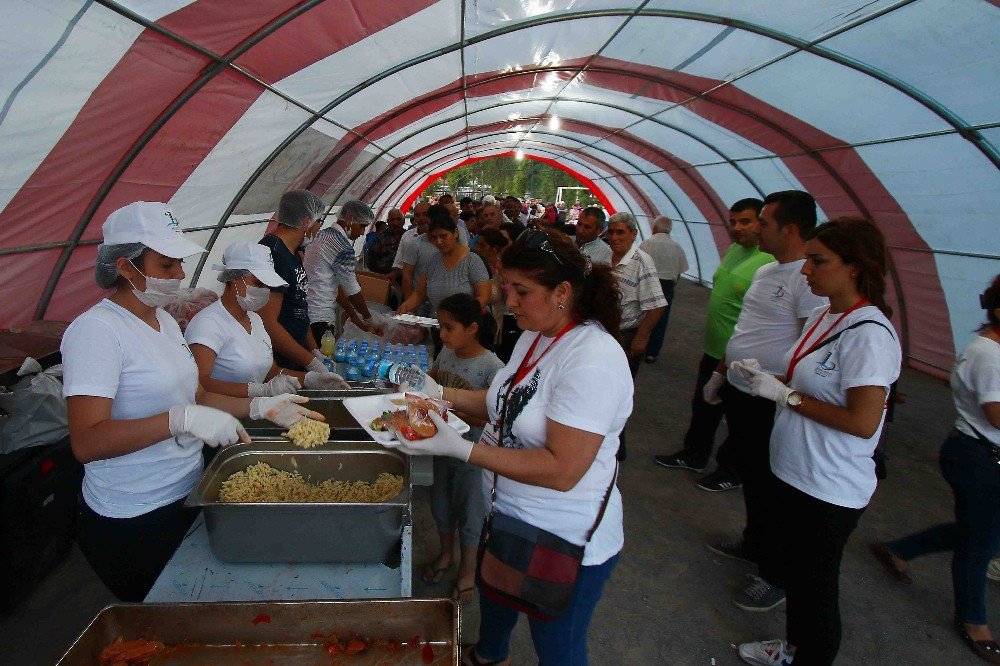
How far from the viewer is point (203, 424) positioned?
6.51 feet

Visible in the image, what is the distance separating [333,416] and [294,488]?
78cm

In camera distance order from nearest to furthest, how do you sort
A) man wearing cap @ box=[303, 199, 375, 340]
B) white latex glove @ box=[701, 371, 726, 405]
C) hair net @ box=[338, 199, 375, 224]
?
white latex glove @ box=[701, 371, 726, 405]
man wearing cap @ box=[303, 199, 375, 340]
hair net @ box=[338, 199, 375, 224]

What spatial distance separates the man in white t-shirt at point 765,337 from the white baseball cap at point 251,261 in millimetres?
2797

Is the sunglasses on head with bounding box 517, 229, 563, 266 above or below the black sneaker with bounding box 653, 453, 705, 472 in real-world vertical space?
above

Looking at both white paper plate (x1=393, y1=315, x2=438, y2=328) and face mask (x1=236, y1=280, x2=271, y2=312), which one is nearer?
face mask (x1=236, y1=280, x2=271, y2=312)

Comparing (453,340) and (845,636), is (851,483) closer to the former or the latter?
(845,636)

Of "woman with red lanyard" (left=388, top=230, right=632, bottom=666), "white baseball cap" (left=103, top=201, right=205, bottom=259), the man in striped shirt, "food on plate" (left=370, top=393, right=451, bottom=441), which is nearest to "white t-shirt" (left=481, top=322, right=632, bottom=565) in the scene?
"woman with red lanyard" (left=388, top=230, right=632, bottom=666)

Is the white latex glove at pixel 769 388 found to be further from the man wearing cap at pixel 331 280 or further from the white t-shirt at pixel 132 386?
the man wearing cap at pixel 331 280

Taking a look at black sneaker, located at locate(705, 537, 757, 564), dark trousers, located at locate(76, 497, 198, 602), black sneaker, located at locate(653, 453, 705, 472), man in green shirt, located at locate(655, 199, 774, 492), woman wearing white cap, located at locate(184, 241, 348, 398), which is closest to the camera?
dark trousers, located at locate(76, 497, 198, 602)

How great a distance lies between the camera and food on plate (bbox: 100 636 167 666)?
1.43 metres

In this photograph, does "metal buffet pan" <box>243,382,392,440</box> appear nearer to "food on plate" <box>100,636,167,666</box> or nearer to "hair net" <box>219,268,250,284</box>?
"hair net" <box>219,268,250,284</box>

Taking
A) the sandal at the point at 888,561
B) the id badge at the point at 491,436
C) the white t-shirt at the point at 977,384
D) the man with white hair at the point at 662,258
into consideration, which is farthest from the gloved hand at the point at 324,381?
the man with white hair at the point at 662,258

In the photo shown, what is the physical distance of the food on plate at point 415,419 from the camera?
1.95m

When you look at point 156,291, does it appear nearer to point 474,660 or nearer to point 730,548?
point 474,660
